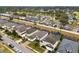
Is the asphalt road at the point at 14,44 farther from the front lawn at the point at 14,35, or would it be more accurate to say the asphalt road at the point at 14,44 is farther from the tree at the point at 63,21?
the tree at the point at 63,21

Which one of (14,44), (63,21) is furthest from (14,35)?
(63,21)

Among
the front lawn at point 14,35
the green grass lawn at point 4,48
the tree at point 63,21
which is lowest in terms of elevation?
the green grass lawn at point 4,48

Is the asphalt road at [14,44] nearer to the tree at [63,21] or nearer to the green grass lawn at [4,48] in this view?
the green grass lawn at [4,48]

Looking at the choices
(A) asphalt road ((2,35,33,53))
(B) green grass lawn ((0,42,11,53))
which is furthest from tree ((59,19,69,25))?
(B) green grass lawn ((0,42,11,53))

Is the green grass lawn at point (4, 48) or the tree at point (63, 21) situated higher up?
the tree at point (63, 21)

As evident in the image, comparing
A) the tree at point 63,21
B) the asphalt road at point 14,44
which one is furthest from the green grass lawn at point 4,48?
the tree at point 63,21

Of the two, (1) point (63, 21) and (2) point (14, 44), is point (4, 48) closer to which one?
(2) point (14, 44)

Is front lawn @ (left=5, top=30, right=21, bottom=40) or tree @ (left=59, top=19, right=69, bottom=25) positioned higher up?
tree @ (left=59, top=19, right=69, bottom=25)

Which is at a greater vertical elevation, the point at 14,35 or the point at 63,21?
the point at 63,21

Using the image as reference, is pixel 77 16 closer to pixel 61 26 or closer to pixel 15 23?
pixel 61 26

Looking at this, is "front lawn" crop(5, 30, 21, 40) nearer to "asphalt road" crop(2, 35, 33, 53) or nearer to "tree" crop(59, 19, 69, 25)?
"asphalt road" crop(2, 35, 33, 53)
